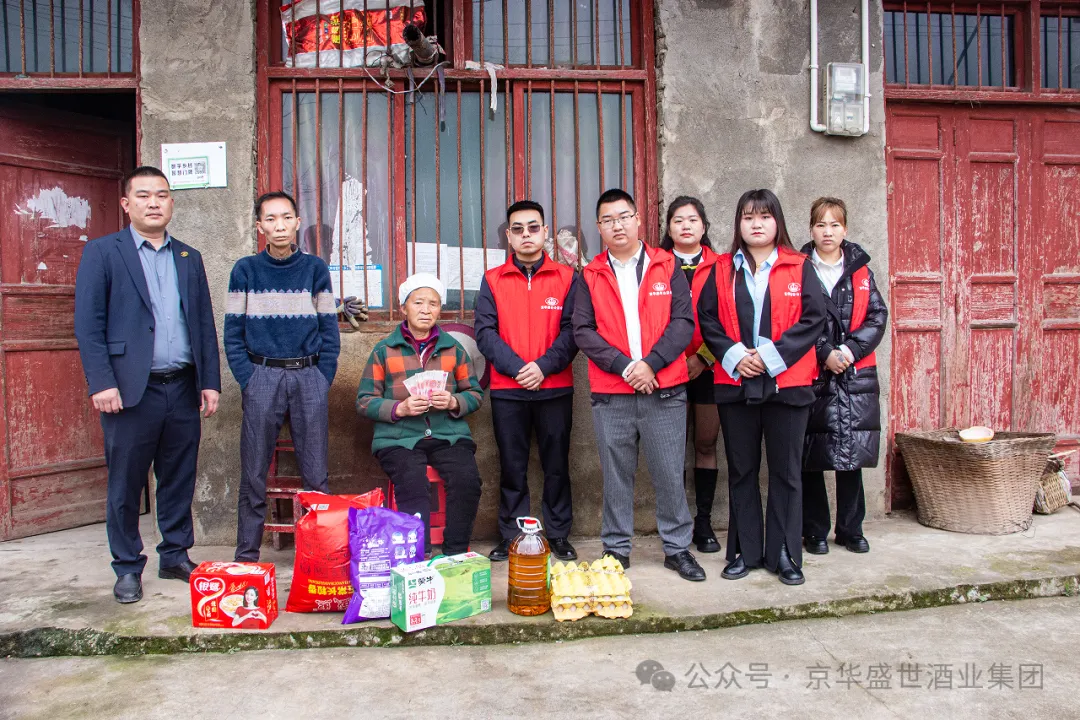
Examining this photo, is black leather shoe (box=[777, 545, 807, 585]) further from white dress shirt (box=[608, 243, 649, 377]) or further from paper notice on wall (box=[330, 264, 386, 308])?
paper notice on wall (box=[330, 264, 386, 308])

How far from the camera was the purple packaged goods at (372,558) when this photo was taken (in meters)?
3.41

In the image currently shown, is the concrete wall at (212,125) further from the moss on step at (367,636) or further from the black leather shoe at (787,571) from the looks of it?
the black leather shoe at (787,571)

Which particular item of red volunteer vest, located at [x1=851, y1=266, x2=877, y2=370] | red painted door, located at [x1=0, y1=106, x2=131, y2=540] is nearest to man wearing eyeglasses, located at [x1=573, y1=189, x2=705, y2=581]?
red volunteer vest, located at [x1=851, y1=266, x2=877, y2=370]

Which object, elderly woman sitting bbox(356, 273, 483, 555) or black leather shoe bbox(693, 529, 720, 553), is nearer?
elderly woman sitting bbox(356, 273, 483, 555)

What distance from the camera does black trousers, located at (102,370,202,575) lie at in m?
3.72

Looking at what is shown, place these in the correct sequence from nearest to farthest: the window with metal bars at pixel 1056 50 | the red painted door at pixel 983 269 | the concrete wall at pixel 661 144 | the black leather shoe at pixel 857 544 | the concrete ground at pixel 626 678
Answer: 1. the concrete ground at pixel 626 678
2. the black leather shoe at pixel 857 544
3. the concrete wall at pixel 661 144
4. the red painted door at pixel 983 269
5. the window with metal bars at pixel 1056 50

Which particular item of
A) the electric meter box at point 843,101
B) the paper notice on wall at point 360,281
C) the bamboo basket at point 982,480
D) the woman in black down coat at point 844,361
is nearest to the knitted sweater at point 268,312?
the paper notice on wall at point 360,281

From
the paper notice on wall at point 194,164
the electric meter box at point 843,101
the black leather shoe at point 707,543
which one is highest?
the electric meter box at point 843,101

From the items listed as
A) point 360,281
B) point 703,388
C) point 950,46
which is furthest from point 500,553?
point 950,46

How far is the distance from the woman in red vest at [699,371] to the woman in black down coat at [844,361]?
545 mm

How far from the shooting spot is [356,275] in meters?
4.92

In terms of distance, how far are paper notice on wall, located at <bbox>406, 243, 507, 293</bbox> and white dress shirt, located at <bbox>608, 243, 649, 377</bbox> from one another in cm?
113

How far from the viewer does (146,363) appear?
12.1 ft

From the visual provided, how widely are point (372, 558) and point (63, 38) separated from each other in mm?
3886
